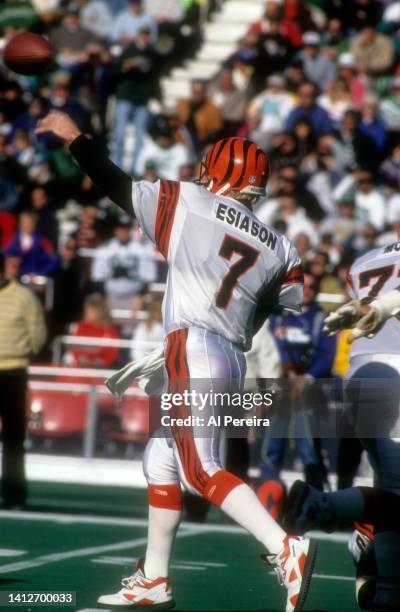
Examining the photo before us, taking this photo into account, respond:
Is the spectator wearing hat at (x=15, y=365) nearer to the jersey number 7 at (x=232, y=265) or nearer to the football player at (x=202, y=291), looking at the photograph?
the football player at (x=202, y=291)

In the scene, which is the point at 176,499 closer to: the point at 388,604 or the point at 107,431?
the point at 388,604

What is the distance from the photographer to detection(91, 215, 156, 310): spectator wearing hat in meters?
17.1

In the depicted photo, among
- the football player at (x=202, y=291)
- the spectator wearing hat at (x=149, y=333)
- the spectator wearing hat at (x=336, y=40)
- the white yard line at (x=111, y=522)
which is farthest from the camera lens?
the spectator wearing hat at (x=336, y=40)

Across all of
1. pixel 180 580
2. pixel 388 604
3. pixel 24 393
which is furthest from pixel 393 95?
pixel 388 604

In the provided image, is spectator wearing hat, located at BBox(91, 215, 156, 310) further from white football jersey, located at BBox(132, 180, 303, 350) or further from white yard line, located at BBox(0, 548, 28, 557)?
white football jersey, located at BBox(132, 180, 303, 350)

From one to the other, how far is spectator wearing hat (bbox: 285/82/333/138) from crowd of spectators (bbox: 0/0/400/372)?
0.02 meters

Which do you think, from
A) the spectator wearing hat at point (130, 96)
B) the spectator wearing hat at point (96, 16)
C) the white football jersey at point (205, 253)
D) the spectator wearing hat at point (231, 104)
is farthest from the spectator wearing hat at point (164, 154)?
the white football jersey at point (205, 253)

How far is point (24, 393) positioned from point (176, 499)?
5.79 meters

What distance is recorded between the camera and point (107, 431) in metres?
15.4

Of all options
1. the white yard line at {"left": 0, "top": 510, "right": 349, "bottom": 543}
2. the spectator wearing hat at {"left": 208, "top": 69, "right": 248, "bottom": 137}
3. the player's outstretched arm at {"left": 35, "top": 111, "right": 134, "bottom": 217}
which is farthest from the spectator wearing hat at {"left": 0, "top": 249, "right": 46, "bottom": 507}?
the spectator wearing hat at {"left": 208, "top": 69, "right": 248, "bottom": 137}

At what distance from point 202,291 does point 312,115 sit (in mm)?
12310

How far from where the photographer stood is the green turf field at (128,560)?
750 cm

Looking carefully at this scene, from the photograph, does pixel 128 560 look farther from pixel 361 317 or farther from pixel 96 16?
pixel 96 16

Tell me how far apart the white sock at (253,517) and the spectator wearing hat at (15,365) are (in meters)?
6.20
